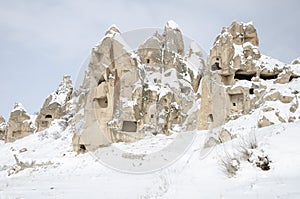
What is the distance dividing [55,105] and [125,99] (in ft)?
75.8

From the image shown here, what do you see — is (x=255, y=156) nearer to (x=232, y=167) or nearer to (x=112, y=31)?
(x=232, y=167)

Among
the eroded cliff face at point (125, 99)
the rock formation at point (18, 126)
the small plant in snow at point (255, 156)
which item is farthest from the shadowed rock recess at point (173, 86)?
the small plant in snow at point (255, 156)

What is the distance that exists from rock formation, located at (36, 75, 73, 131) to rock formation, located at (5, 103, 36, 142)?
172 cm

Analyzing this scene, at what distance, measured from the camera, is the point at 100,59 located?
92.0ft

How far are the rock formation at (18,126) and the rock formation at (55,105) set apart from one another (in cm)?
172

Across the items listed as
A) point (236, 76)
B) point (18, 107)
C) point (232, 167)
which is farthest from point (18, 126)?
point (232, 167)

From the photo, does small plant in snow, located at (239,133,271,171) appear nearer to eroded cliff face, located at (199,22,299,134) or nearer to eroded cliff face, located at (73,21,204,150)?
eroded cliff face, located at (73,21,204,150)

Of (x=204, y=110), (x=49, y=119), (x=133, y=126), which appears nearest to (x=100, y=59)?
(x=133, y=126)

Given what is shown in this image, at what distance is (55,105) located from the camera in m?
45.4

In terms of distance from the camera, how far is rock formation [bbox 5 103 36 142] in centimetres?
4538

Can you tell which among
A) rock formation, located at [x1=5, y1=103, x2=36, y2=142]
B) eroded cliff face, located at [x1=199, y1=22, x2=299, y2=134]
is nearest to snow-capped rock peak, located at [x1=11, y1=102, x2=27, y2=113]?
rock formation, located at [x1=5, y1=103, x2=36, y2=142]

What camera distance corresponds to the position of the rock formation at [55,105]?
44.7 m

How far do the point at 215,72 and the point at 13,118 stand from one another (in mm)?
33370

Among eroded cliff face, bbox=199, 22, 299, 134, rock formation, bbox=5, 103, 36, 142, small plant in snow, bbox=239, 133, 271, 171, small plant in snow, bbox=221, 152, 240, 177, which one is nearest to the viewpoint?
small plant in snow, bbox=239, 133, 271, 171
